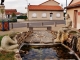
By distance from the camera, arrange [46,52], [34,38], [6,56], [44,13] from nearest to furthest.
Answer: [6,56] < [46,52] < [34,38] < [44,13]

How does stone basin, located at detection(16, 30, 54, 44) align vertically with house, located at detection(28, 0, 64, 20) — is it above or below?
below

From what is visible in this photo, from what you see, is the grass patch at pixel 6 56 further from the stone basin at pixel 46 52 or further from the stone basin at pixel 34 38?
the stone basin at pixel 34 38

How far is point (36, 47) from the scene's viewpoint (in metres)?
11.7

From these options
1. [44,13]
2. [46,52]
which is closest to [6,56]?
[46,52]

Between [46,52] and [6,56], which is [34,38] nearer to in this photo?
[46,52]

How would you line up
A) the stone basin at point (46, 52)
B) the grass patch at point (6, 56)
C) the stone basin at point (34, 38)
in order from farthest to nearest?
the stone basin at point (34, 38) < the stone basin at point (46, 52) < the grass patch at point (6, 56)

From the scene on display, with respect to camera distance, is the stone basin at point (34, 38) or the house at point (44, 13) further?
the house at point (44, 13)

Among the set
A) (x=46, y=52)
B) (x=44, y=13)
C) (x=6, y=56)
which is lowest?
(x=46, y=52)

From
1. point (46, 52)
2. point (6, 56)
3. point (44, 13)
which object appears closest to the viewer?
point (6, 56)

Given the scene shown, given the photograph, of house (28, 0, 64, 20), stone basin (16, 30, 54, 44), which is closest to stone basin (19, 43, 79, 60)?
stone basin (16, 30, 54, 44)

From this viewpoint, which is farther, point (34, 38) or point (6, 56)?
point (34, 38)

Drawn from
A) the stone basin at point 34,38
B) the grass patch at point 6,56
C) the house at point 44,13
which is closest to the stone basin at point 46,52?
the stone basin at point 34,38

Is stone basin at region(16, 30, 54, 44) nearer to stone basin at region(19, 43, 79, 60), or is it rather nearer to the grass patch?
stone basin at region(19, 43, 79, 60)

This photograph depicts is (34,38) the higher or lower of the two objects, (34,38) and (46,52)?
the higher
